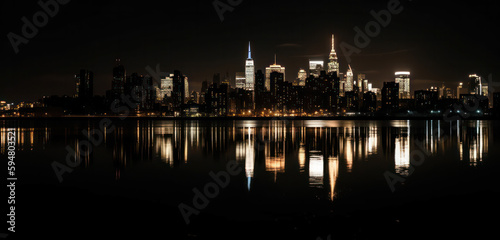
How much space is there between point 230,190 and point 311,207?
152 inches

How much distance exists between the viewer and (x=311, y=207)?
1241cm

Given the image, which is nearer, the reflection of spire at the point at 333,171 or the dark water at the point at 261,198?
the dark water at the point at 261,198

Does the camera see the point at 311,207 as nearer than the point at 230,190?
Yes

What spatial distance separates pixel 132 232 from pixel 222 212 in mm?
3109

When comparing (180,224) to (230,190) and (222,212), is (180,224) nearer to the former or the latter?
(222,212)

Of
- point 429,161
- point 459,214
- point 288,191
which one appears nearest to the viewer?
point 459,214

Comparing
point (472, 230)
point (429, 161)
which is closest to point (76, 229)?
point (472, 230)

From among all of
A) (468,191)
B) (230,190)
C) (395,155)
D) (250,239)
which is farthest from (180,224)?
(395,155)

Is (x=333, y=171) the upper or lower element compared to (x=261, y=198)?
upper

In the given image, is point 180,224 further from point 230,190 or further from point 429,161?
point 429,161

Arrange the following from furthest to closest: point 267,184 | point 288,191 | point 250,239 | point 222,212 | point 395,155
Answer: point 395,155
point 267,184
point 288,191
point 222,212
point 250,239

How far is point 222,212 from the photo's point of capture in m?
12.0

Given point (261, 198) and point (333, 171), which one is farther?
point (333, 171)

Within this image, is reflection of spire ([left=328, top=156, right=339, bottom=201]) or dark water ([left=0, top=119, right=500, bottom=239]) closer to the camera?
dark water ([left=0, top=119, right=500, bottom=239])
